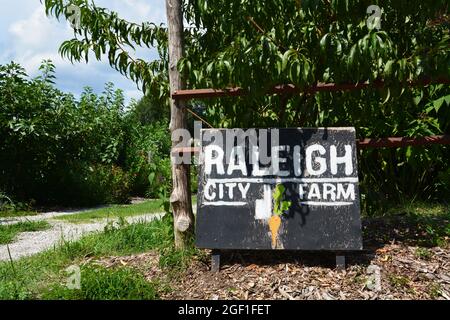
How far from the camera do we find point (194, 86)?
4320mm

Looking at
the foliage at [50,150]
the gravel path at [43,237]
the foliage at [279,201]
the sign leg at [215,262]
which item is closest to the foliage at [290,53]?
the foliage at [279,201]

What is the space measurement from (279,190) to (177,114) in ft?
3.67

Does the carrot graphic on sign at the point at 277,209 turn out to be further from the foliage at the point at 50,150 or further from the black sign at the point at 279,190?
the foliage at the point at 50,150

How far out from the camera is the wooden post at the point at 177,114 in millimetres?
4262

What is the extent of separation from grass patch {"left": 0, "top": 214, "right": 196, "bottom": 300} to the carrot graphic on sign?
2.45ft

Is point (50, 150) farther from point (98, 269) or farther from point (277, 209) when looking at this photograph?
point (277, 209)

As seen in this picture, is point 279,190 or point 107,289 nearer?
point 107,289

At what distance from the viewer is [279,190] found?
3914 mm

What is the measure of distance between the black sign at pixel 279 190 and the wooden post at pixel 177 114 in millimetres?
300

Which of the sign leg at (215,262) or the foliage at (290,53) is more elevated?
the foliage at (290,53)

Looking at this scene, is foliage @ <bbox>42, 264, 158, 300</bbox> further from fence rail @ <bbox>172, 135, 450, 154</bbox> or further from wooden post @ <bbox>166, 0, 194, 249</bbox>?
fence rail @ <bbox>172, 135, 450, 154</bbox>

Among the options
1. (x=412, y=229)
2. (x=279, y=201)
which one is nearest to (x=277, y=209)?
(x=279, y=201)
